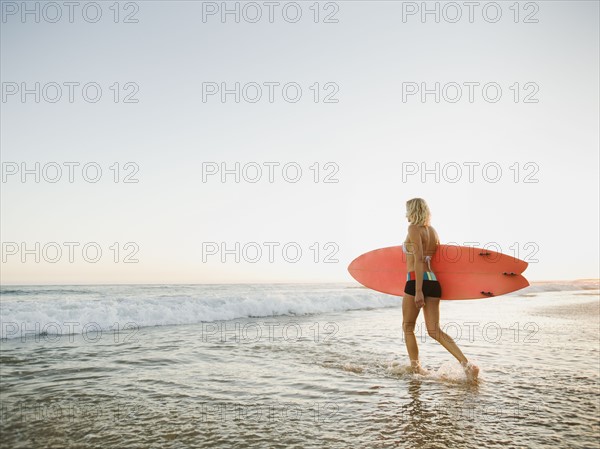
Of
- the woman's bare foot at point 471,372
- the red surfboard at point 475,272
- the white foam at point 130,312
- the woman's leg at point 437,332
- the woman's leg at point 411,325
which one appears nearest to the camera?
the woman's bare foot at point 471,372

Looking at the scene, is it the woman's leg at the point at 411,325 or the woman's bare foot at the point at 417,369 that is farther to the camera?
the woman's leg at the point at 411,325

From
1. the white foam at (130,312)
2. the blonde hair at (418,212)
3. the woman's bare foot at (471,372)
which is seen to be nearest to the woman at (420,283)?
the blonde hair at (418,212)

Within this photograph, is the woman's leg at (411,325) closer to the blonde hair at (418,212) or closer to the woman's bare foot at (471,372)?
Result: the woman's bare foot at (471,372)

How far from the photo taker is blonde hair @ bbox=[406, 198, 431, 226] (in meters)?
5.37

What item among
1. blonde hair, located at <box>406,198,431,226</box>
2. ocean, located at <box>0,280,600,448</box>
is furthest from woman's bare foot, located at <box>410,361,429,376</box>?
blonde hair, located at <box>406,198,431,226</box>

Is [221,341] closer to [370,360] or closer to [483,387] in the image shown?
[370,360]

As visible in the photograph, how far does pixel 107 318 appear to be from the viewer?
36.7 ft

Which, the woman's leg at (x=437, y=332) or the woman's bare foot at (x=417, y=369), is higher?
the woman's leg at (x=437, y=332)

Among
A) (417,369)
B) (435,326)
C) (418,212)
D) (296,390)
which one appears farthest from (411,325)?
(296,390)

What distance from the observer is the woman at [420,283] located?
17.3ft

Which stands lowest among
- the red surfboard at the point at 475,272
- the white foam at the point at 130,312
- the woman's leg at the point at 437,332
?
the white foam at the point at 130,312

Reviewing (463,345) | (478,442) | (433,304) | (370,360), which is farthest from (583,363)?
(478,442)

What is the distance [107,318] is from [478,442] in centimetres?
1031

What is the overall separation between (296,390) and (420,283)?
2.00 metres
